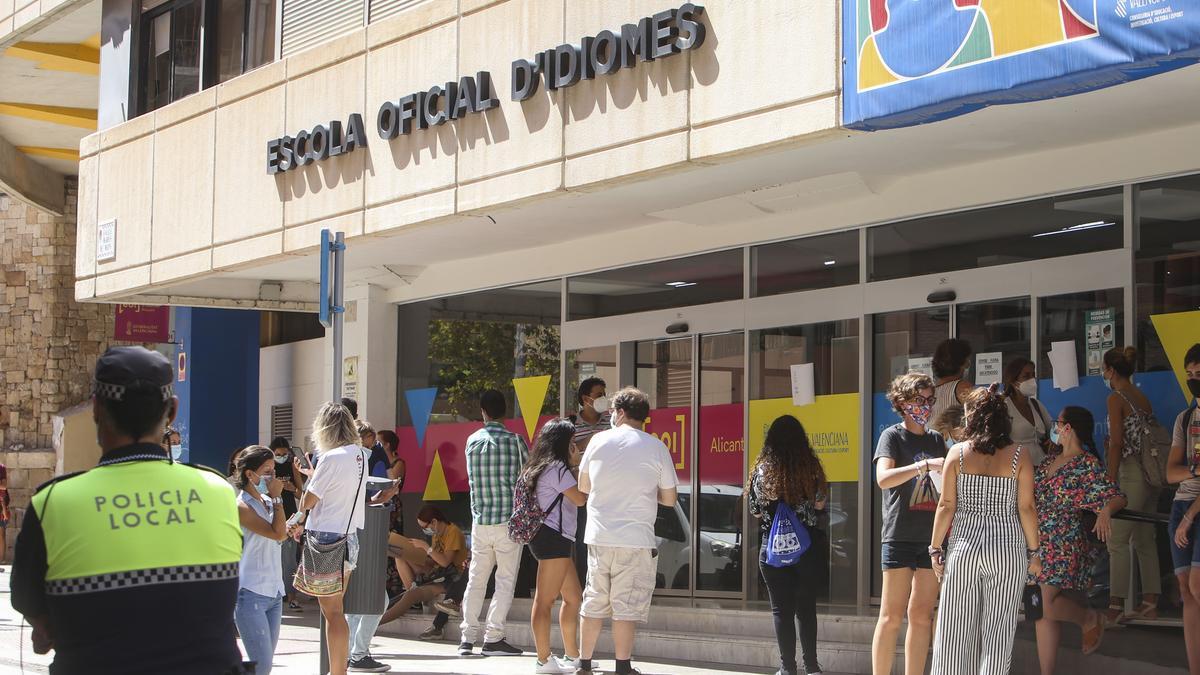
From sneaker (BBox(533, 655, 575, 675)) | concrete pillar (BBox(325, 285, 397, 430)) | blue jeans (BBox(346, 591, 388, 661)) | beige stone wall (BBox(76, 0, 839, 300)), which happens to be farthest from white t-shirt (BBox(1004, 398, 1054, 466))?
concrete pillar (BBox(325, 285, 397, 430))

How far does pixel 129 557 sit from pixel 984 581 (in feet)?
15.2

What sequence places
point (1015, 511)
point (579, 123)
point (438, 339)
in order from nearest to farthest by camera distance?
1. point (1015, 511)
2. point (579, 123)
3. point (438, 339)

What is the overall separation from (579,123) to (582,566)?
356cm

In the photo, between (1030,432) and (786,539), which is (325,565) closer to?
(786,539)

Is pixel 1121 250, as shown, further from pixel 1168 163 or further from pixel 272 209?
pixel 272 209

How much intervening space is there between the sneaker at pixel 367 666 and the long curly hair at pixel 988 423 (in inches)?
193

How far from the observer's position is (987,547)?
6934 mm

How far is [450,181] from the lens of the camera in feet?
38.7

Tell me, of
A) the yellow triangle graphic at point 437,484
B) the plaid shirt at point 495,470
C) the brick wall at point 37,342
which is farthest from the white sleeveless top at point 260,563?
the brick wall at point 37,342

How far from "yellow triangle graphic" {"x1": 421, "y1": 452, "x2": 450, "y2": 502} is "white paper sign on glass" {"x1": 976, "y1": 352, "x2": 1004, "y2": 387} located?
654cm

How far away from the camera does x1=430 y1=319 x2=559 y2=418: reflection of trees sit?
14.3 meters

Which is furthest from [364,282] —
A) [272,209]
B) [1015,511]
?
[1015,511]

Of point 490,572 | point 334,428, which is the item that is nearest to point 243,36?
point 490,572

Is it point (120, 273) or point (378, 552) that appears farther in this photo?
point (120, 273)
